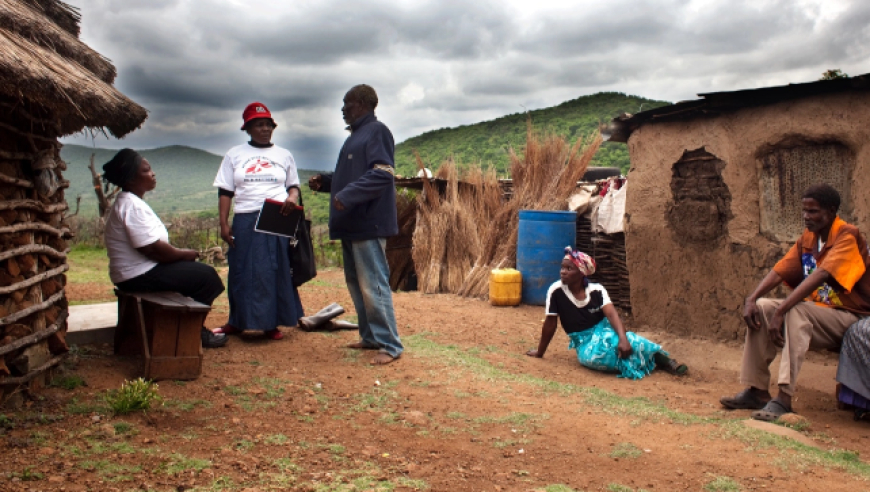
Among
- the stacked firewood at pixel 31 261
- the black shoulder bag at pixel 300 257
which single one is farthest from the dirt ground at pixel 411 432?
the black shoulder bag at pixel 300 257

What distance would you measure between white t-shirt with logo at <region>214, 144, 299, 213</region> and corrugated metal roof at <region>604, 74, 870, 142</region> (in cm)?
307

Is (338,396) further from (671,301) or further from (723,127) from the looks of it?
(723,127)

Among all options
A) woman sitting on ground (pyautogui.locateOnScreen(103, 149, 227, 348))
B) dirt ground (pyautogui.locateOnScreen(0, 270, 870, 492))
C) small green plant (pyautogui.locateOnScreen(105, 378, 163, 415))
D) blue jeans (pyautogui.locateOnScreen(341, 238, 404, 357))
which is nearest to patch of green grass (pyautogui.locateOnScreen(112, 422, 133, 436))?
dirt ground (pyautogui.locateOnScreen(0, 270, 870, 492))

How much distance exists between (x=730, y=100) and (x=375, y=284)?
3.02 metres

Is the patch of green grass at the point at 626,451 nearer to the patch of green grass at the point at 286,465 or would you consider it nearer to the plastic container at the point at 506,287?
the patch of green grass at the point at 286,465

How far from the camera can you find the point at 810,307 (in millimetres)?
3912

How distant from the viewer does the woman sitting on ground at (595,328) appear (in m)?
5.08

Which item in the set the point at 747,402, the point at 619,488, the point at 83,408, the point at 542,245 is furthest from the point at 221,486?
the point at 542,245

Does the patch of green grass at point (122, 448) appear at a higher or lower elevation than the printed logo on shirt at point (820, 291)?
lower

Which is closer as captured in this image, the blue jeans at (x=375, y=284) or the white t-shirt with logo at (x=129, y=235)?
the white t-shirt with logo at (x=129, y=235)

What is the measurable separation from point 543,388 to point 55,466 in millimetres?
2784

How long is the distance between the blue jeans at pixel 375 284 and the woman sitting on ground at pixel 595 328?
4.17 ft

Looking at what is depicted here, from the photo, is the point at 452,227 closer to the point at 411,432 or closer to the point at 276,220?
the point at 276,220

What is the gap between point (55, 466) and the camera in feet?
8.82
